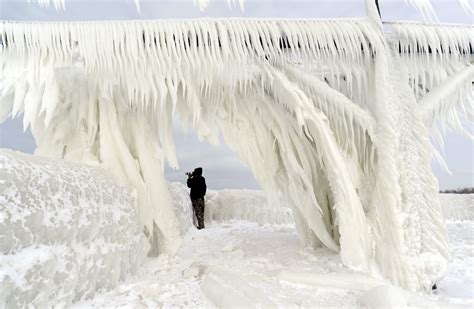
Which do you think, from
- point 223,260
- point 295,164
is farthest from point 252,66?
point 223,260

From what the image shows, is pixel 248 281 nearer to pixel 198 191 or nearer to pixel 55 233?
pixel 55 233

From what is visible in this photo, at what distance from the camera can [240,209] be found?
8.33m

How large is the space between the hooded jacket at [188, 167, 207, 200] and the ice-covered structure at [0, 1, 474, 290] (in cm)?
349

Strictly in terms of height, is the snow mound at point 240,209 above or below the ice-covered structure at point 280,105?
below

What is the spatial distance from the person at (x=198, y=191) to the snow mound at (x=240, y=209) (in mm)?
791

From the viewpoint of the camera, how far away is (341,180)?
3.34 meters

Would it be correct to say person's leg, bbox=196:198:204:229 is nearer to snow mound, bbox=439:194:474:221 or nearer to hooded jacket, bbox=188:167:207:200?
hooded jacket, bbox=188:167:207:200

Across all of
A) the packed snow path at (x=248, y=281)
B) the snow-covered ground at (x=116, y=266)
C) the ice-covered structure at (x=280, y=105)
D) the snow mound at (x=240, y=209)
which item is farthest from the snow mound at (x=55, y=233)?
the snow mound at (x=240, y=209)

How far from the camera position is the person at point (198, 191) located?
7.30m

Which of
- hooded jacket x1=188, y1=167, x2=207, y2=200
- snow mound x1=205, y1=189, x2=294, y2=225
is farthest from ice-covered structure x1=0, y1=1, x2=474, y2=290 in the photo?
snow mound x1=205, y1=189, x2=294, y2=225

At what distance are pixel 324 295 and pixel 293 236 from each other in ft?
8.99

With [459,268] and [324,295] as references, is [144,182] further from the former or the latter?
[459,268]

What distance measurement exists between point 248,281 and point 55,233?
142 cm

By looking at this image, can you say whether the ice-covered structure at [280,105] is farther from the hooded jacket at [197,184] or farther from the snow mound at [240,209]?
the snow mound at [240,209]
